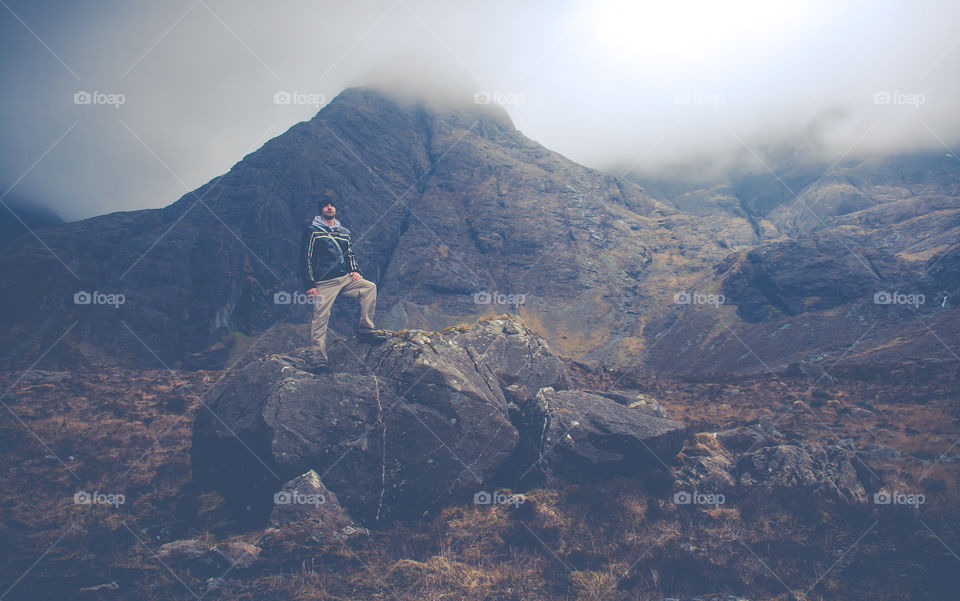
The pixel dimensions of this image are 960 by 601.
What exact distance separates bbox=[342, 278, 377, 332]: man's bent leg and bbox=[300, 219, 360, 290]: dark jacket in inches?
26.5

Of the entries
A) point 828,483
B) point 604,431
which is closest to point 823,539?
point 828,483

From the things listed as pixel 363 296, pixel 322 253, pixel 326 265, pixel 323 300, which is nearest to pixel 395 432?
pixel 363 296

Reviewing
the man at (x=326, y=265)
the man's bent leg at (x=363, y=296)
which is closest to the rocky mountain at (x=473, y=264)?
the man's bent leg at (x=363, y=296)

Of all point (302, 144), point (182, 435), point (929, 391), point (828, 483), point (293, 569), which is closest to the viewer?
point (293, 569)

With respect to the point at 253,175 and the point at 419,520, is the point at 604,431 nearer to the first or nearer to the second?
the point at 419,520

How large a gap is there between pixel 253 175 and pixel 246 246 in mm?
19464

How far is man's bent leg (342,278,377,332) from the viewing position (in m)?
14.5

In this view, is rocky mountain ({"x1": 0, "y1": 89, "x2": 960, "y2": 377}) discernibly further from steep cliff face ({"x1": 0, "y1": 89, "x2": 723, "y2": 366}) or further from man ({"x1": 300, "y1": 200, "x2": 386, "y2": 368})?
man ({"x1": 300, "y1": 200, "x2": 386, "y2": 368})

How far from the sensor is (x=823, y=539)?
1236 cm

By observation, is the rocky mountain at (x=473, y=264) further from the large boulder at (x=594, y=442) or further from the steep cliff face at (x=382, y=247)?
the large boulder at (x=594, y=442)

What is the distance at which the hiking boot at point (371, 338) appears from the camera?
16078mm

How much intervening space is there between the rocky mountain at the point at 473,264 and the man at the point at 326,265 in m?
36.1

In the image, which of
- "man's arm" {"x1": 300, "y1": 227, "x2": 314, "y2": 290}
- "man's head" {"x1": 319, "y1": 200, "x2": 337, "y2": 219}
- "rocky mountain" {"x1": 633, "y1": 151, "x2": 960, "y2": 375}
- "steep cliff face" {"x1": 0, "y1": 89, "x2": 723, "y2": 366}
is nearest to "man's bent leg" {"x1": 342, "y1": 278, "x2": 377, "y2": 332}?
"man's arm" {"x1": 300, "y1": 227, "x2": 314, "y2": 290}

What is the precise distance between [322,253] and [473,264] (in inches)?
3893
